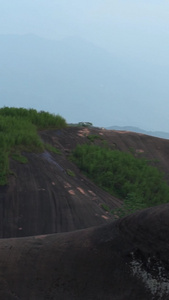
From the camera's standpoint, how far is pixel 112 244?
18.8 ft

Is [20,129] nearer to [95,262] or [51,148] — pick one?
[51,148]

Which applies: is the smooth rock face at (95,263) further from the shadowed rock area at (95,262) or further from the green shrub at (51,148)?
the green shrub at (51,148)

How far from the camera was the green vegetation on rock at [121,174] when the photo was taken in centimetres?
1871

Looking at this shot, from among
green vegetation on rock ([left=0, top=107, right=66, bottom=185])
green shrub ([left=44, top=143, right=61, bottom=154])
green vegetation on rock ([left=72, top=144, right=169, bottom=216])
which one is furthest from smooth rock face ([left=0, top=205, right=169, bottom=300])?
green shrub ([left=44, top=143, right=61, bottom=154])

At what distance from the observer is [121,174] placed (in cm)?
1961

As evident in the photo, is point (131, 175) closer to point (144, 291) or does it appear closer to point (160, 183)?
point (160, 183)

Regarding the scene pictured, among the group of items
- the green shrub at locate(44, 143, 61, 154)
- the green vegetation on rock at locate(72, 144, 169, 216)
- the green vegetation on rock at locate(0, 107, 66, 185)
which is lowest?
the green vegetation on rock at locate(72, 144, 169, 216)

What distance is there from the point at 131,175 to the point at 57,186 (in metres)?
5.34

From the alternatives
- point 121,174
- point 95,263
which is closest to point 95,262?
point 95,263

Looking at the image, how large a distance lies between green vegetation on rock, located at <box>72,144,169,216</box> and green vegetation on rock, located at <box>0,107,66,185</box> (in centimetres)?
223

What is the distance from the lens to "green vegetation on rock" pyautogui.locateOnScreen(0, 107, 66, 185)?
16.0 meters

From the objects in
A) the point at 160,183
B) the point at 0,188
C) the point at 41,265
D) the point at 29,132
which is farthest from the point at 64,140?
the point at 41,265

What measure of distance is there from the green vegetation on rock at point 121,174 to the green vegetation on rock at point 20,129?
223cm

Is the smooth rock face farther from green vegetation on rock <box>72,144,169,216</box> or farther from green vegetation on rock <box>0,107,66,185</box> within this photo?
green vegetation on rock <box>72,144,169,216</box>
